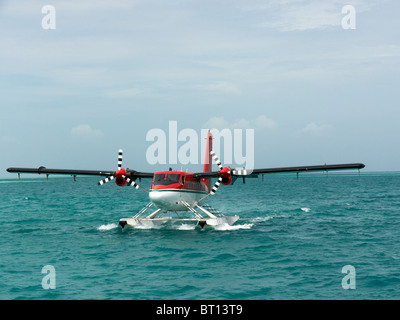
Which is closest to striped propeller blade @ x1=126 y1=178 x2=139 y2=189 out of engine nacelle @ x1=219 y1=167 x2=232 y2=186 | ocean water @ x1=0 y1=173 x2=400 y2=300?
ocean water @ x1=0 y1=173 x2=400 y2=300

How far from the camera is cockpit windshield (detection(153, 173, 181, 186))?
2925 centimetres

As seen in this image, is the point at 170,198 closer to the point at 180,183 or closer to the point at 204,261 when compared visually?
the point at 180,183

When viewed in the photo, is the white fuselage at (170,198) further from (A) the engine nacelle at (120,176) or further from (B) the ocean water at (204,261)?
(A) the engine nacelle at (120,176)

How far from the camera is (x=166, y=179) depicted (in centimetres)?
2931

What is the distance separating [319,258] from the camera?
21.0 metres

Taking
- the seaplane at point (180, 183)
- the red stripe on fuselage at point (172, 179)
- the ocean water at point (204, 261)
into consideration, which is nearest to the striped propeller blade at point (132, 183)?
the seaplane at point (180, 183)

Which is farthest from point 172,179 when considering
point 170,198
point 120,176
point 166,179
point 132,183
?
point 120,176

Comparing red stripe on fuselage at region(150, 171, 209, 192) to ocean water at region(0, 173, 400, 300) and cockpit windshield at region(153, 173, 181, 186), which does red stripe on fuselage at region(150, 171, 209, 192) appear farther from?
ocean water at region(0, 173, 400, 300)

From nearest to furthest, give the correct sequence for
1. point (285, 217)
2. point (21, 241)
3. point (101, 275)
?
point (101, 275)
point (21, 241)
point (285, 217)

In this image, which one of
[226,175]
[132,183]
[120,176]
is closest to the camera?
[226,175]

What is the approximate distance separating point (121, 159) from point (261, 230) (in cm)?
1153
